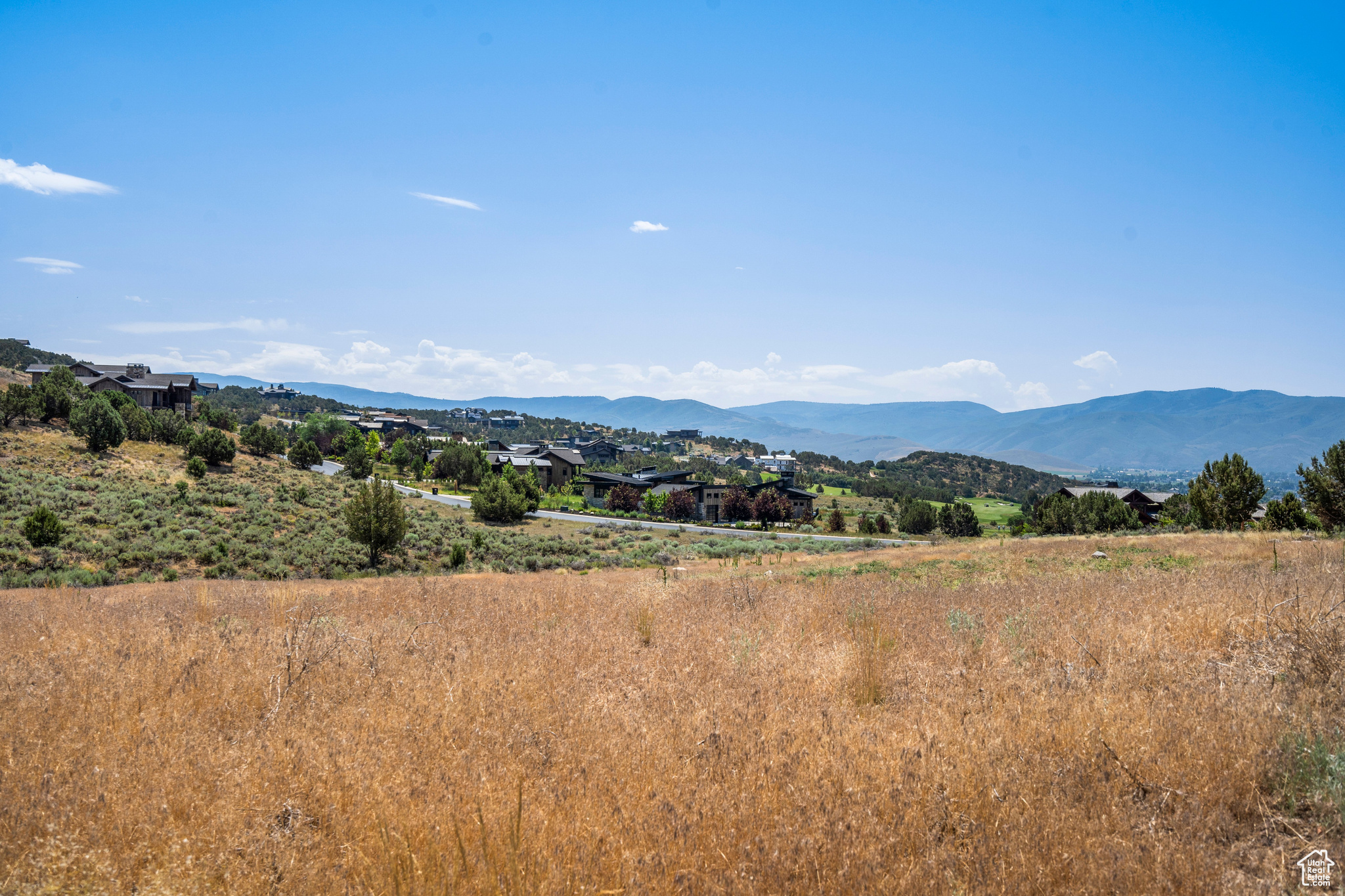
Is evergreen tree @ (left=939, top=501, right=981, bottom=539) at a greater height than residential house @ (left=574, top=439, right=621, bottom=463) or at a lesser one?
lesser

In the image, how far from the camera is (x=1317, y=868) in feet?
9.18

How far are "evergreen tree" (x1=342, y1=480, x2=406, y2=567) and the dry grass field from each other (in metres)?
26.4

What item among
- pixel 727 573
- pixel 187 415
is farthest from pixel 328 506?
pixel 187 415

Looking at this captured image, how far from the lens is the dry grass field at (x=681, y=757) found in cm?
275

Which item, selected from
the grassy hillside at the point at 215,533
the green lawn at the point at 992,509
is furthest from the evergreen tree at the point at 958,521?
the grassy hillside at the point at 215,533

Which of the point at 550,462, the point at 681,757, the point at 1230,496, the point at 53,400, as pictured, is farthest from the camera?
the point at 550,462

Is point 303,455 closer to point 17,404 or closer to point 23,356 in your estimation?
point 17,404

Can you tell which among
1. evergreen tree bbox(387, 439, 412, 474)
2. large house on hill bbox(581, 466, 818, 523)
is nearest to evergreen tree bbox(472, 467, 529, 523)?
large house on hill bbox(581, 466, 818, 523)

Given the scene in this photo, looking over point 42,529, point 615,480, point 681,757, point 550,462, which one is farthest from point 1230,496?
point 550,462

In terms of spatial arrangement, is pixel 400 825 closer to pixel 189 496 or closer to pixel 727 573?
pixel 727 573

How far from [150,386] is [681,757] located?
303ft

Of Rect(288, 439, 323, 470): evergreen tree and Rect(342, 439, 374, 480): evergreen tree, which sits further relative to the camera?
Rect(342, 439, 374, 480): evergreen tree

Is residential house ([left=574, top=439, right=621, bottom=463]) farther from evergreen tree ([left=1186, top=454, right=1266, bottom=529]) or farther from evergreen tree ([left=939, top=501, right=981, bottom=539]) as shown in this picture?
evergreen tree ([left=1186, top=454, right=1266, bottom=529])

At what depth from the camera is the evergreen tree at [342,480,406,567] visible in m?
31.4
